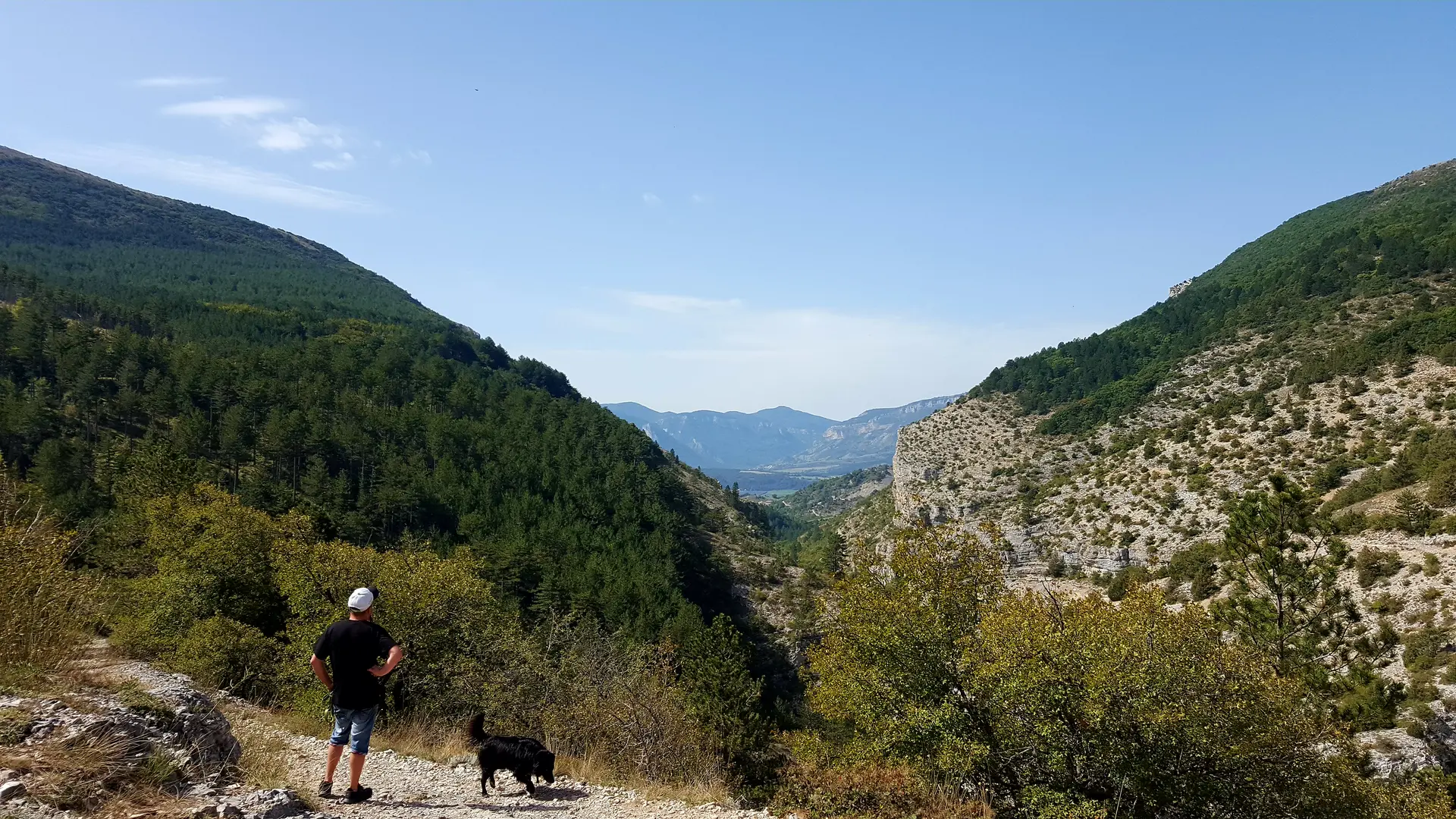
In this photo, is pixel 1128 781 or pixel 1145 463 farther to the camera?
pixel 1145 463

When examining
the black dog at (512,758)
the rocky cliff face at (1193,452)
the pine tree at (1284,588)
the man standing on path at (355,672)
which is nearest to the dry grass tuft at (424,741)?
the black dog at (512,758)

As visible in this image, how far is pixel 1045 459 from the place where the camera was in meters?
77.9

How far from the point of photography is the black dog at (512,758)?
34.4 ft

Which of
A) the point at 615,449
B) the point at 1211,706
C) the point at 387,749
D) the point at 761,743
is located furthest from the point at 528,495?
the point at 1211,706

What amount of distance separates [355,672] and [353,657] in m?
0.22

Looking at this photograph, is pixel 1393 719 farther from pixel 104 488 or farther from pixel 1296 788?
pixel 104 488

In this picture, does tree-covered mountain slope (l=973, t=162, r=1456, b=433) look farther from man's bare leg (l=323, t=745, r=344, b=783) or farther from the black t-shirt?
man's bare leg (l=323, t=745, r=344, b=783)

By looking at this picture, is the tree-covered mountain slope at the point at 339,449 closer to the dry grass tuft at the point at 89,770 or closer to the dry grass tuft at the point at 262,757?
the dry grass tuft at the point at 262,757

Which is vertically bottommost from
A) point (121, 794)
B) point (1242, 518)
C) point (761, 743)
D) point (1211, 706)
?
point (761, 743)

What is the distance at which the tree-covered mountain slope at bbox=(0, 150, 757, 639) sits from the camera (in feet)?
188

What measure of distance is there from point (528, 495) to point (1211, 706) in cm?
7793

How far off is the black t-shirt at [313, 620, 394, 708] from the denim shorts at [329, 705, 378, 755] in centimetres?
11

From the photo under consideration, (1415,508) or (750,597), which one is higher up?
(1415,508)

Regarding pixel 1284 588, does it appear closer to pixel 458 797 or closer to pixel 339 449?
pixel 458 797
